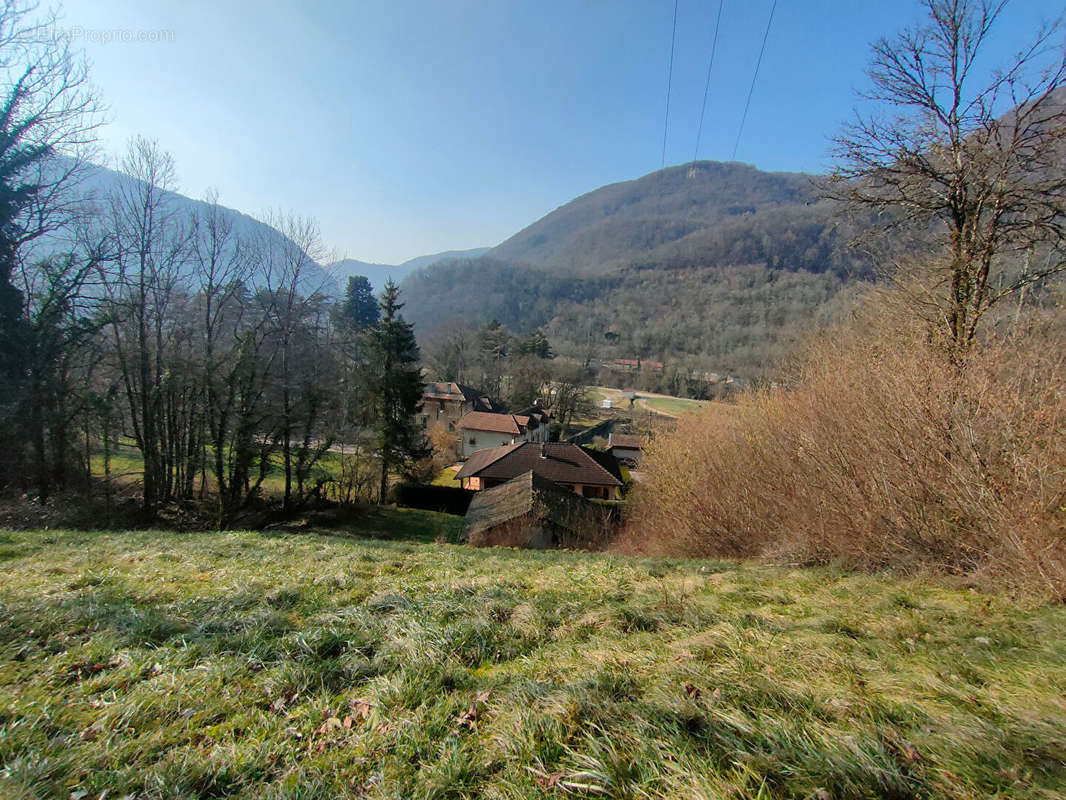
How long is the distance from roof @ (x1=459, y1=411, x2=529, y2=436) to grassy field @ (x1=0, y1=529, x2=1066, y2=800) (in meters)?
35.2

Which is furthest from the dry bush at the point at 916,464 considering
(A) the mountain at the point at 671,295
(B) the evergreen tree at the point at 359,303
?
(A) the mountain at the point at 671,295

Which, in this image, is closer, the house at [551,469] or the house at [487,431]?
the house at [551,469]

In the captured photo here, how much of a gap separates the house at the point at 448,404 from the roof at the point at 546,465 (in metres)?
16.6

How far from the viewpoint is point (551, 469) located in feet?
92.4

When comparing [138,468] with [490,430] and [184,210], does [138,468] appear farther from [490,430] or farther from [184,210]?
Answer: [490,430]

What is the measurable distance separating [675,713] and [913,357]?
22.7 feet

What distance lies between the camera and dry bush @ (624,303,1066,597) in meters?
4.98

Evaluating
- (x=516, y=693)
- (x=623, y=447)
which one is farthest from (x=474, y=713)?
(x=623, y=447)

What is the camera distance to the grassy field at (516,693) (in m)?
1.85

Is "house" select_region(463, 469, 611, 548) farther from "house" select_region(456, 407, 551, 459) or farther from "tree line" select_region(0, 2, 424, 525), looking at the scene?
"house" select_region(456, 407, 551, 459)

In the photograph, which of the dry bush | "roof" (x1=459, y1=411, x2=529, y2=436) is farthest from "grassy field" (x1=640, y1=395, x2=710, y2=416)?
the dry bush

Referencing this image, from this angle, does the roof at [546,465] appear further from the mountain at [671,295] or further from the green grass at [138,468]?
the mountain at [671,295]

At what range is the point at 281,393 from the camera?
18141 millimetres

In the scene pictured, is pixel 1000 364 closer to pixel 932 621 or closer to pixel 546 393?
pixel 932 621
